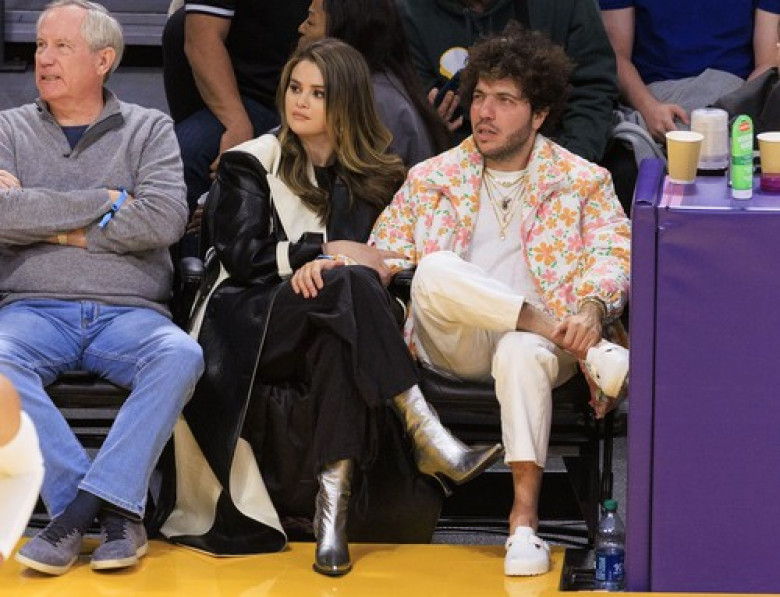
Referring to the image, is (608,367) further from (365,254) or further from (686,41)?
(686,41)

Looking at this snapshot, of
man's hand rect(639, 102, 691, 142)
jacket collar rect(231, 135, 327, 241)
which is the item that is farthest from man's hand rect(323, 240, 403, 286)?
man's hand rect(639, 102, 691, 142)

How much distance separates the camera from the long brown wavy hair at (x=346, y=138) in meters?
5.25

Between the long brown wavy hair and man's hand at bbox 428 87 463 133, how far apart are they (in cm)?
48

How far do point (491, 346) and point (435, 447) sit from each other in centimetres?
34

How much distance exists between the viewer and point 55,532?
468 centimetres

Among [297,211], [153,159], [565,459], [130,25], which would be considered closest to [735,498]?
[565,459]

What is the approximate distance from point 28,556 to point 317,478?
0.72m

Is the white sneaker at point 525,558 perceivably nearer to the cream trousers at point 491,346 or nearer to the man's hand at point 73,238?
the cream trousers at point 491,346

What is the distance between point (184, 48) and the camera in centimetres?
615

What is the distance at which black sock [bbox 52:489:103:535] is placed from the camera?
4.70 meters

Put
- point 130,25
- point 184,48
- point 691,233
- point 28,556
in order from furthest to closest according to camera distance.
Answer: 1. point 130,25
2. point 184,48
3. point 28,556
4. point 691,233

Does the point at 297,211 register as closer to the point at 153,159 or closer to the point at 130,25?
the point at 153,159

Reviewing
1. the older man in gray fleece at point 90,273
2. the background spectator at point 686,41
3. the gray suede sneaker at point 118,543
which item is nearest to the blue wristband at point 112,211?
the older man in gray fleece at point 90,273

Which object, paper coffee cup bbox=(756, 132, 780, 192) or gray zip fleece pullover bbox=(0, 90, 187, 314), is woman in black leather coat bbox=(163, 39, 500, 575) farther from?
paper coffee cup bbox=(756, 132, 780, 192)
